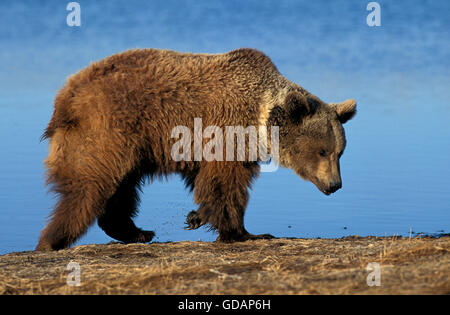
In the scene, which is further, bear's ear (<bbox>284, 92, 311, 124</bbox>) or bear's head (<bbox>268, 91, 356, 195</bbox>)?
bear's head (<bbox>268, 91, 356, 195</bbox>)

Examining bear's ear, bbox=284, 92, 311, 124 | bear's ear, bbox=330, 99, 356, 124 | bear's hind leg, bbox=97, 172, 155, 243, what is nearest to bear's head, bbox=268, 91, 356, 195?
bear's ear, bbox=284, 92, 311, 124

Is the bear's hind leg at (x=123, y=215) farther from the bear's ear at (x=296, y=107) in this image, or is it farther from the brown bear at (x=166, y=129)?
the bear's ear at (x=296, y=107)

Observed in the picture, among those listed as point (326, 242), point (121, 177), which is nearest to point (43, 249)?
point (121, 177)

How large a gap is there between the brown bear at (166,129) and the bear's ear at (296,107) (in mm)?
14

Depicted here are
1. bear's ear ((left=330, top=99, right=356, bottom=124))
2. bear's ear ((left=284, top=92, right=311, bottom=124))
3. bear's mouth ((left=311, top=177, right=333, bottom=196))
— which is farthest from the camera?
bear's ear ((left=330, top=99, right=356, bottom=124))

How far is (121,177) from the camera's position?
782 cm

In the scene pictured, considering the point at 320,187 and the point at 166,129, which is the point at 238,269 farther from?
the point at 320,187

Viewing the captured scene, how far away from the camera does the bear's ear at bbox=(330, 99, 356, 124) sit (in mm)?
8789

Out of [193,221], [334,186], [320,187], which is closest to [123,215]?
[193,221]

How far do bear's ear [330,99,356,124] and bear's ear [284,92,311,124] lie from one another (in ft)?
2.25

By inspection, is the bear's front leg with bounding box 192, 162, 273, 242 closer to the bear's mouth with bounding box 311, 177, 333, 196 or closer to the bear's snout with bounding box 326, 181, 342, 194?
the bear's mouth with bounding box 311, 177, 333, 196

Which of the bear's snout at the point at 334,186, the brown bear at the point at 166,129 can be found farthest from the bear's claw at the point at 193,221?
the bear's snout at the point at 334,186
